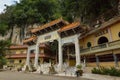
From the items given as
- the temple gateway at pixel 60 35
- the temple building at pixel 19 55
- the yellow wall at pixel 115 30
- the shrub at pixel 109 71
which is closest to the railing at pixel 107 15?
the temple gateway at pixel 60 35

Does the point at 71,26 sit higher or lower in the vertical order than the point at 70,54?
higher

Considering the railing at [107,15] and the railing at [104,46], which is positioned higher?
the railing at [107,15]

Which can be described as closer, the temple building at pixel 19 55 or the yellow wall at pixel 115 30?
the yellow wall at pixel 115 30

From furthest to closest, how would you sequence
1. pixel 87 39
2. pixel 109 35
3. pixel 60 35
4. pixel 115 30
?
pixel 60 35 < pixel 87 39 < pixel 109 35 < pixel 115 30

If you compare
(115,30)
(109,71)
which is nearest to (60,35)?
(115,30)

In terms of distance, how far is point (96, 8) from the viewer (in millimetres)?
32938

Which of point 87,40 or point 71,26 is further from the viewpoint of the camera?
point 87,40

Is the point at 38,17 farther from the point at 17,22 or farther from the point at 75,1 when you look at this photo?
the point at 75,1

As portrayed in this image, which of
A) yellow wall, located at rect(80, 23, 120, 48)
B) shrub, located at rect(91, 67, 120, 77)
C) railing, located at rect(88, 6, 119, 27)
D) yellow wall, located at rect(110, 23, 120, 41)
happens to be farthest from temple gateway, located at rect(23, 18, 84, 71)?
railing, located at rect(88, 6, 119, 27)

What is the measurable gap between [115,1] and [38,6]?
27.2 metres

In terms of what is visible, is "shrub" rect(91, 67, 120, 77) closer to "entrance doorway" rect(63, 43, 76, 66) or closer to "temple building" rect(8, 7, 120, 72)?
"temple building" rect(8, 7, 120, 72)

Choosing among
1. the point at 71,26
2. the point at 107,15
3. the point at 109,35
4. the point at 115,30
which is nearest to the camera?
the point at 115,30

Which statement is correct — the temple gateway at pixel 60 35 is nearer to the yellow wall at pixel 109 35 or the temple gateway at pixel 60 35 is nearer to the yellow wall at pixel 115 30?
the yellow wall at pixel 109 35

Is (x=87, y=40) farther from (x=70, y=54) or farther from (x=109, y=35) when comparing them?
(x=70, y=54)
